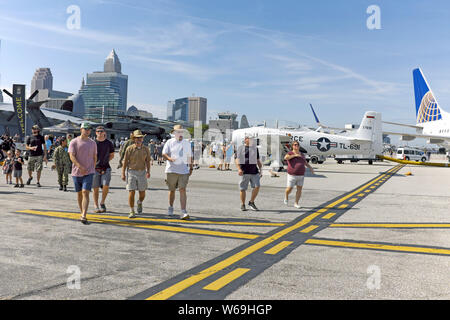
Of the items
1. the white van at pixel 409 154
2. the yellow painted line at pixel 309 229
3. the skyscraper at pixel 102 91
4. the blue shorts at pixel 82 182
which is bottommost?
the yellow painted line at pixel 309 229

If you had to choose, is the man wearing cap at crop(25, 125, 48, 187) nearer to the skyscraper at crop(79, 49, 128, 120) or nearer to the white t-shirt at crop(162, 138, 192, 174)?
the white t-shirt at crop(162, 138, 192, 174)

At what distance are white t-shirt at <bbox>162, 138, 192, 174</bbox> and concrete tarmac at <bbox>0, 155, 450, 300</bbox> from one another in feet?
3.47

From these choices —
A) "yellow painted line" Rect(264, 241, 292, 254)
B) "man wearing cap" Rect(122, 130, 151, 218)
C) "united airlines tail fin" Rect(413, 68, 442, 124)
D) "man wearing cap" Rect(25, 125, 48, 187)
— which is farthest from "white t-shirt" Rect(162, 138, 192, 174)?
"united airlines tail fin" Rect(413, 68, 442, 124)

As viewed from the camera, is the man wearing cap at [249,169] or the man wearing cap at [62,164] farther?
the man wearing cap at [62,164]

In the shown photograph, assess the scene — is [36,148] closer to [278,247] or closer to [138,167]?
[138,167]

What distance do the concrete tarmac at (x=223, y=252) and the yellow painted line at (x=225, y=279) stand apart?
0.01m

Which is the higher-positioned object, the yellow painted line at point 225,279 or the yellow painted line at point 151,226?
the yellow painted line at point 151,226

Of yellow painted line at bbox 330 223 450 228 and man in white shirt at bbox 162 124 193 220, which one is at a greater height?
man in white shirt at bbox 162 124 193 220

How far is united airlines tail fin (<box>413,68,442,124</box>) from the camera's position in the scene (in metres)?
38.2

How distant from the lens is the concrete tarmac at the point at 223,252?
364cm

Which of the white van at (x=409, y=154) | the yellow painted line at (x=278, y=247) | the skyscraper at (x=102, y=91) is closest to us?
the yellow painted line at (x=278, y=247)

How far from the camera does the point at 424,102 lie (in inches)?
1560

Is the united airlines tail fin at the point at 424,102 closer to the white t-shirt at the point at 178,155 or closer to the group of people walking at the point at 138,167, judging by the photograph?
the group of people walking at the point at 138,167

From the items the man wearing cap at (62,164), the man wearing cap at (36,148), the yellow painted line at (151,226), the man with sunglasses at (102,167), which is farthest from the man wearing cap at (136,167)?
the man wearing cap at (36,148)
